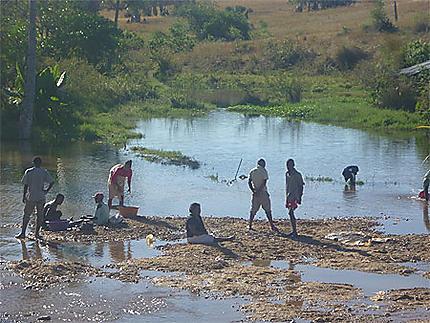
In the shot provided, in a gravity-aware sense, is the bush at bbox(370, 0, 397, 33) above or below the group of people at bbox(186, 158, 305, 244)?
above

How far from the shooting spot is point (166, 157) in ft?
78.7

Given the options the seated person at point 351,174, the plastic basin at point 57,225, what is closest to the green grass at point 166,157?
the seated person at point 351,174

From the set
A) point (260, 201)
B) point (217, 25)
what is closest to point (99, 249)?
point (260, 201)

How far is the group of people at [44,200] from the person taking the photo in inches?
538

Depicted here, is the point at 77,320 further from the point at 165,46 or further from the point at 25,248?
the point at 165,46

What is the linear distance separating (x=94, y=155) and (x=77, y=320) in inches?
577

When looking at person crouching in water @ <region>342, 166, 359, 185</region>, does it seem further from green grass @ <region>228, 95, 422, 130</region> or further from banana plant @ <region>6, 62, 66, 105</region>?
green grass @ <region>228, 95, 422, 130</region>

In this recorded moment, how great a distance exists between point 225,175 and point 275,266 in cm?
919

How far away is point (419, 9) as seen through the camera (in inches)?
2672

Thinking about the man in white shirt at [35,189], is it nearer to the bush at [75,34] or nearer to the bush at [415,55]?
the bush at [75,34]

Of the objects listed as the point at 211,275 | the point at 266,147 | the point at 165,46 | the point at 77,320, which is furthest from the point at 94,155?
the point at 165,46

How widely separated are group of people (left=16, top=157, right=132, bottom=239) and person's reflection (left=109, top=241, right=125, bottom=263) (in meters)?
1.07

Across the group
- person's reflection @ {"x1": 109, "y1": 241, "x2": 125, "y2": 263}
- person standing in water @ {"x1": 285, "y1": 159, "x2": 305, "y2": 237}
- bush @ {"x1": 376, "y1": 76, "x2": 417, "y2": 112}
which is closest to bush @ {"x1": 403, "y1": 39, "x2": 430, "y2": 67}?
bush @ {"x1": 376, "y1": 76, "x2": 417, "y2": 112}

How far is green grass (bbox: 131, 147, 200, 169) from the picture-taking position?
2309 centimetres
